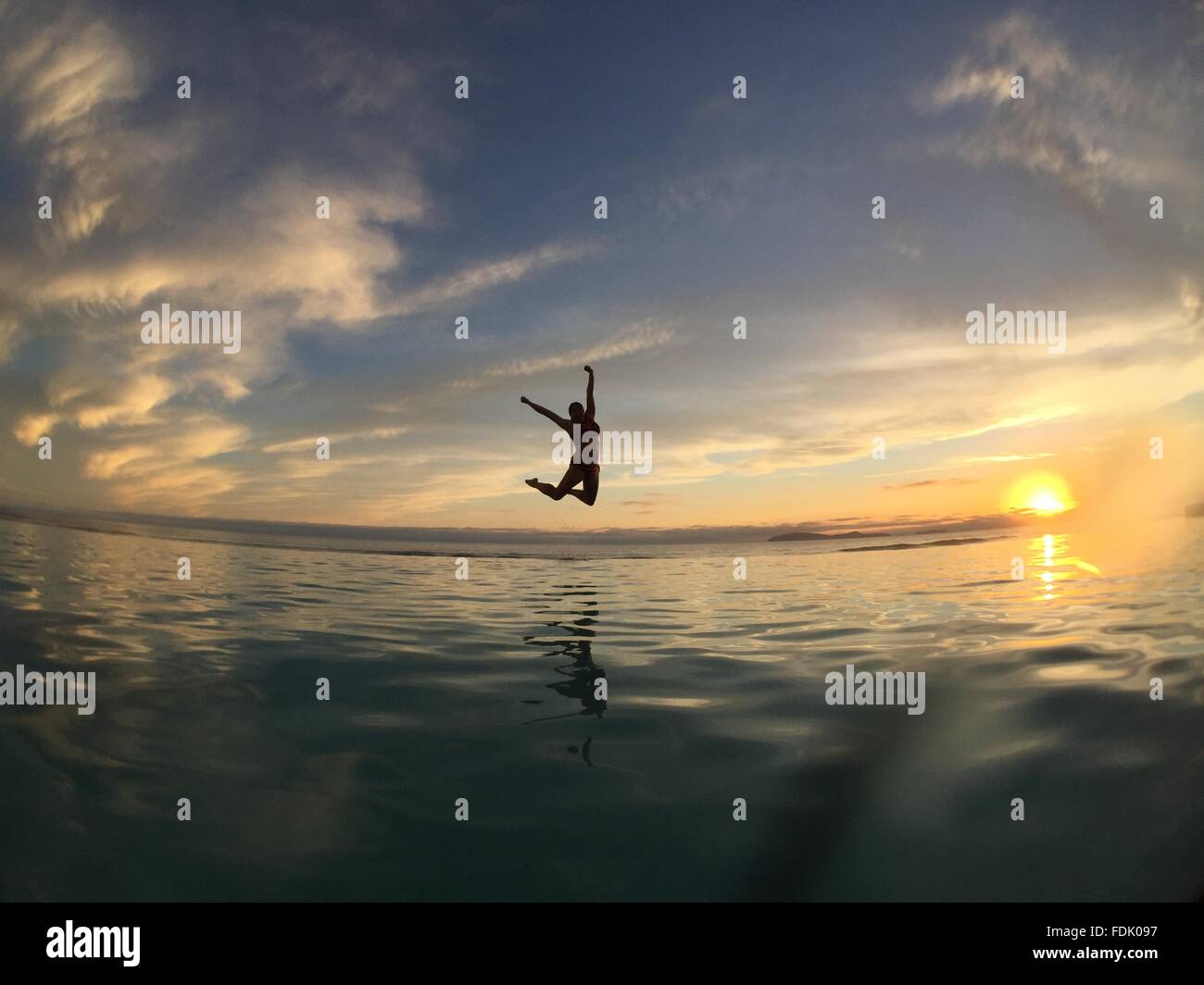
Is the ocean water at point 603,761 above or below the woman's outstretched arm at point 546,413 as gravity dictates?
below

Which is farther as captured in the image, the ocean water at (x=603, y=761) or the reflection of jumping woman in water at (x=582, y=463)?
the reflection of jumping woman in water at (x=582, y=463)

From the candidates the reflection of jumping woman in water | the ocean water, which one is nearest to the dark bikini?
the reflection of jumping woman in water

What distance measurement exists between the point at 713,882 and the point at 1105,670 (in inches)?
262

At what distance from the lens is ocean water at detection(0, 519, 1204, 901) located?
4531mm

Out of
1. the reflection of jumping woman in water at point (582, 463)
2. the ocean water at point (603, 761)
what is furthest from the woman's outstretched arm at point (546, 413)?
the ocean water at point (603, 761)

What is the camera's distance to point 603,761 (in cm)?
579

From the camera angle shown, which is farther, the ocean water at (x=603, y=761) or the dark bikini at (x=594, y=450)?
the dark bikini at (x=594, y=450)

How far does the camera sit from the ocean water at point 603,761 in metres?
4.53

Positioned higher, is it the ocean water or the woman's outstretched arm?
the woman's outstretched arm

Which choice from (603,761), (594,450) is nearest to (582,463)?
(594,450)

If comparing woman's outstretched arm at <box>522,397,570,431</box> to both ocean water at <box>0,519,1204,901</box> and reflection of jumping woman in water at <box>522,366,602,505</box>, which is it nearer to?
reflection of jumping woman in water at <box>522,366,602,505</box>

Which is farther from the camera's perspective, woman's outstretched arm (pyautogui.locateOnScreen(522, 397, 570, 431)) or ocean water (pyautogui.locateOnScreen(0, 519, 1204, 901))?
woman's outstretched arm (pyautogui.locateOnScreen(522, 397, 570, 431))

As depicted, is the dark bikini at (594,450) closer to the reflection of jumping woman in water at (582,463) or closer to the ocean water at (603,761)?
the reflection of jumping woman in water at (582,463)

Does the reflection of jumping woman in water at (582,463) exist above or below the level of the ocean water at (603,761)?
above
